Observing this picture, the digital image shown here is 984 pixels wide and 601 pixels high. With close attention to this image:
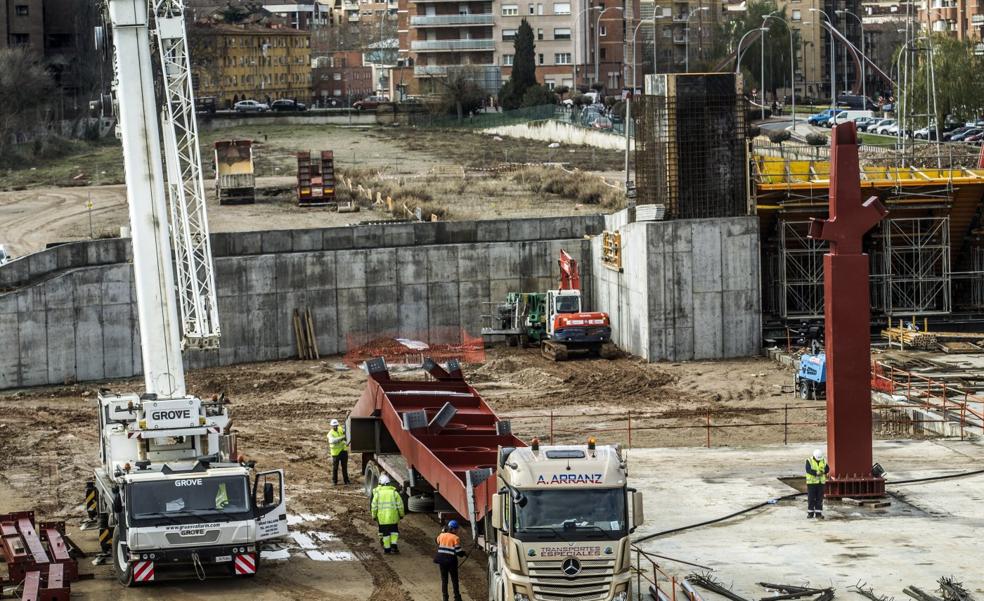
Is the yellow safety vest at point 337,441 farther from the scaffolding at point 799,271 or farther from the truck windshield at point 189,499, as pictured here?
the scaffolding at point 799,271

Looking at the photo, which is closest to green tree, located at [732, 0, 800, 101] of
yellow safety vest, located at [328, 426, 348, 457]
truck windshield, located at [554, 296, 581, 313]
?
truck windshield, located at [554, 296, 581, 313]

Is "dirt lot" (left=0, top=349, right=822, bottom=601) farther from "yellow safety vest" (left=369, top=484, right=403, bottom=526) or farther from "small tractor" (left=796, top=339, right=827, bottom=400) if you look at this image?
"yellow safety vest" (left=369, top=484, right=403, bottom=526)

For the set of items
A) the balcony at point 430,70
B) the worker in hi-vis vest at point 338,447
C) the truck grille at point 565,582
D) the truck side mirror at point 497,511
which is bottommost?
the worker in hi-vis vest at point 338,447

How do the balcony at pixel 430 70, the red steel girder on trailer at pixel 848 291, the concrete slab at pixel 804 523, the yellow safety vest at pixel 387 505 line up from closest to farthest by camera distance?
the concrete slab at pixel 804 523, the yellow safety vest at pixel 387 505, the red steel girder on trailer at pixel 848 291, the balcony at pixel 430 70

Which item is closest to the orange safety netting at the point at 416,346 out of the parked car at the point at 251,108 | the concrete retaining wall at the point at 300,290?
the concrete retaining wall at the point at 300,290

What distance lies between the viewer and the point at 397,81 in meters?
145

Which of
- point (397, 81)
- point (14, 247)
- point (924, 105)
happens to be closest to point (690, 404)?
point (14, 247)

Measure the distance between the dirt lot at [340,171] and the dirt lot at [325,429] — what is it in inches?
582

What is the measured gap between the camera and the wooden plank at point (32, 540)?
2398 centimetres

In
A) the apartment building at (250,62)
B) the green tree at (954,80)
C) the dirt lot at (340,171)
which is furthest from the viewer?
the apartment building at (250,62)

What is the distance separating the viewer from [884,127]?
95.9 metres

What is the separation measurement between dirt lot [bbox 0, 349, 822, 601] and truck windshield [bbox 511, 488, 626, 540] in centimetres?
296

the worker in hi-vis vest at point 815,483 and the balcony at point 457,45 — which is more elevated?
the balcony at point 457,45

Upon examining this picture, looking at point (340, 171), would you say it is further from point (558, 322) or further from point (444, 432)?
point (444, 432)
